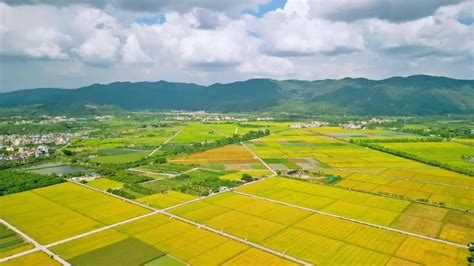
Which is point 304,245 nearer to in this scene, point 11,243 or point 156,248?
point 156,248

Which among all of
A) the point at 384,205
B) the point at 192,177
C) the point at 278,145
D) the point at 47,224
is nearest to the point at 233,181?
the point at 192,177

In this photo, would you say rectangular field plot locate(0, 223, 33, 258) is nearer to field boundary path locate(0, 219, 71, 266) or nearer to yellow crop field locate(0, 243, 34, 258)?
yellow crop field locate(0, 243, 34, 258)

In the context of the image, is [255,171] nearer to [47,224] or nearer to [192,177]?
[192,177]

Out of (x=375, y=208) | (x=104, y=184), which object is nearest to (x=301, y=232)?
(x=375, y=208)

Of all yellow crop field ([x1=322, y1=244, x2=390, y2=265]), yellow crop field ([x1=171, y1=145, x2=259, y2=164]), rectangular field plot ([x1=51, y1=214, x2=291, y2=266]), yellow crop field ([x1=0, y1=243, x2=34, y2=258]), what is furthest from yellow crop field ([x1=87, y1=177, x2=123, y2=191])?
yellow crop field ([x1=322, y1=244, x2=390, y2=265])

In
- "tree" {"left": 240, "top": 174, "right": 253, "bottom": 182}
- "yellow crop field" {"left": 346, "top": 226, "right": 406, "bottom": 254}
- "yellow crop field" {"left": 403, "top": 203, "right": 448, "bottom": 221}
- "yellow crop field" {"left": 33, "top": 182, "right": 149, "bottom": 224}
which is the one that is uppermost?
"tree" {"left": 240, "top": 174, "right": 253, "bottom": 182}

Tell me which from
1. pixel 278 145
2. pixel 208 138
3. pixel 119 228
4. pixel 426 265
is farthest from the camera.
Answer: pixel 208 138
